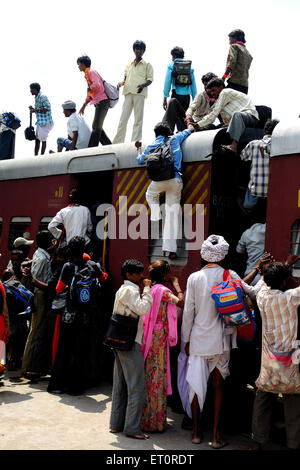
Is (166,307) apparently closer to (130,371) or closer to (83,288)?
(130,371)

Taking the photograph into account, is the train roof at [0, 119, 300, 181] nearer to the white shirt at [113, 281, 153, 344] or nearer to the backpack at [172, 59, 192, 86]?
the white shirt at [113, 281, 153, 344]

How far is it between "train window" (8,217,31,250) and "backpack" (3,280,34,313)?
1.16 meters

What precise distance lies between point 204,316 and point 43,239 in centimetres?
286

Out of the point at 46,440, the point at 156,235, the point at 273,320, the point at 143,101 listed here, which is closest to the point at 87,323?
the point at 156,235

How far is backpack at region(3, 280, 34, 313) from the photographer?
6.34m

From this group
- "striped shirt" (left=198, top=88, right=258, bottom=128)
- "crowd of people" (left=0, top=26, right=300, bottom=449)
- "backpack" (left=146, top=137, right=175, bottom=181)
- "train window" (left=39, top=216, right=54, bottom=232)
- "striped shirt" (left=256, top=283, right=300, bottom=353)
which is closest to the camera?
"striped shirt" (left=256, top=283, right=300, bottom=353)

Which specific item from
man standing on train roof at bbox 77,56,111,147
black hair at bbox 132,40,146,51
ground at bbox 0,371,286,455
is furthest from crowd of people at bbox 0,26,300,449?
black hair at bbox 132,40,146,51

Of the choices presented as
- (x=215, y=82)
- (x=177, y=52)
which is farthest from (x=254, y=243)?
(x=177, y=52)

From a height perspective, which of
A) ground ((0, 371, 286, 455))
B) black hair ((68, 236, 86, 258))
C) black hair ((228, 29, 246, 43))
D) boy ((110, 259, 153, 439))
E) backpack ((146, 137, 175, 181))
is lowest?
ground ((0, 371, 286, 455))

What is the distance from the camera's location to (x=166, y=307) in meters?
4.90

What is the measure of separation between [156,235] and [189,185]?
27.4 inches

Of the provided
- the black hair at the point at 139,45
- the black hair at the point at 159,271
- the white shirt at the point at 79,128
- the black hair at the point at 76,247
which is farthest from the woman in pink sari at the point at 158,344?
the black hair at the point at 139,45

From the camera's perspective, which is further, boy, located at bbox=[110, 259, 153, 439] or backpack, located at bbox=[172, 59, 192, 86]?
backpack, located at bbox=[172, 59, 192, 86]
